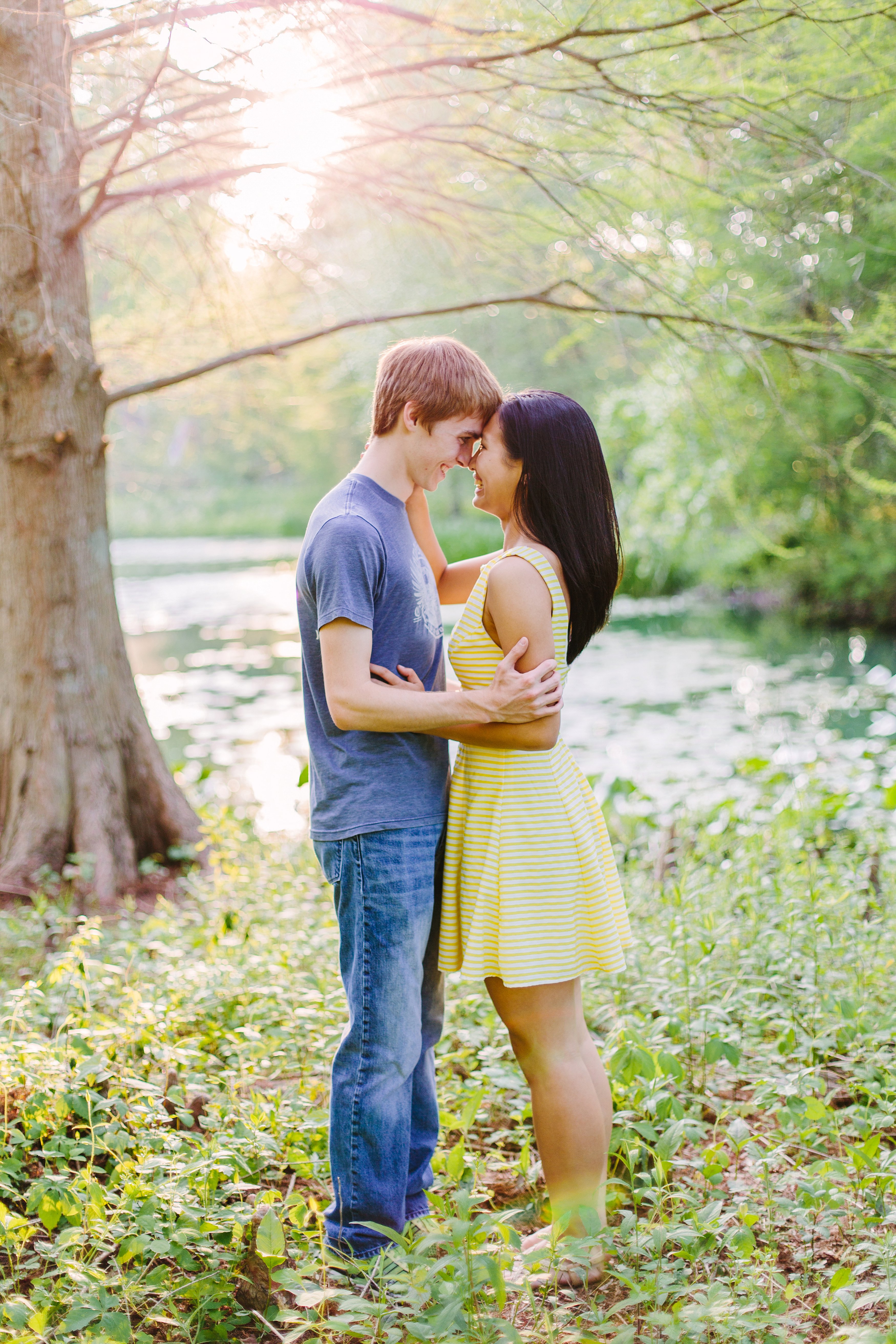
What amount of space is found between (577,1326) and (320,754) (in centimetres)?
118

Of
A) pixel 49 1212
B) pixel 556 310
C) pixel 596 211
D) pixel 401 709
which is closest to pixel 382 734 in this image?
pixel 401 709

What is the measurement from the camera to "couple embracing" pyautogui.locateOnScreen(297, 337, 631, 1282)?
6.95 ft

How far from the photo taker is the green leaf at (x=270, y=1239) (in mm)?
1843

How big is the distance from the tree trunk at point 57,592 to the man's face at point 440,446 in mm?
2889

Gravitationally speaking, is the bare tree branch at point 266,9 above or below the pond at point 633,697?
above

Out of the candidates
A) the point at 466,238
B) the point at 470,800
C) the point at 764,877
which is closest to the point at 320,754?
the point at 470,800

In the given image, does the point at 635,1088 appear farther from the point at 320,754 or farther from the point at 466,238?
the point at 466,238

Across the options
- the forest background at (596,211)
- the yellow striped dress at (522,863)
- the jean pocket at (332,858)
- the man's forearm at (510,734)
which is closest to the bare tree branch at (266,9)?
the forest background at (596,211)

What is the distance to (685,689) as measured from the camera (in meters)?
10.7

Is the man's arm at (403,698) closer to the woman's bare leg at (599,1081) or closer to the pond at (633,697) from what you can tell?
the woman's bare leg at (599,1081)

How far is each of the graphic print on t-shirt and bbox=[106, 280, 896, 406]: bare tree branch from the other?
180 cm

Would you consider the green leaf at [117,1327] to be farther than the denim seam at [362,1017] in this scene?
No

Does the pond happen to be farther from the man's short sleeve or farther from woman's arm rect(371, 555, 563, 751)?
the man's short sleeve

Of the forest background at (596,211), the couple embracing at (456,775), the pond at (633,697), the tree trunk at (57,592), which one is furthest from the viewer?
the pond at (633,697)
